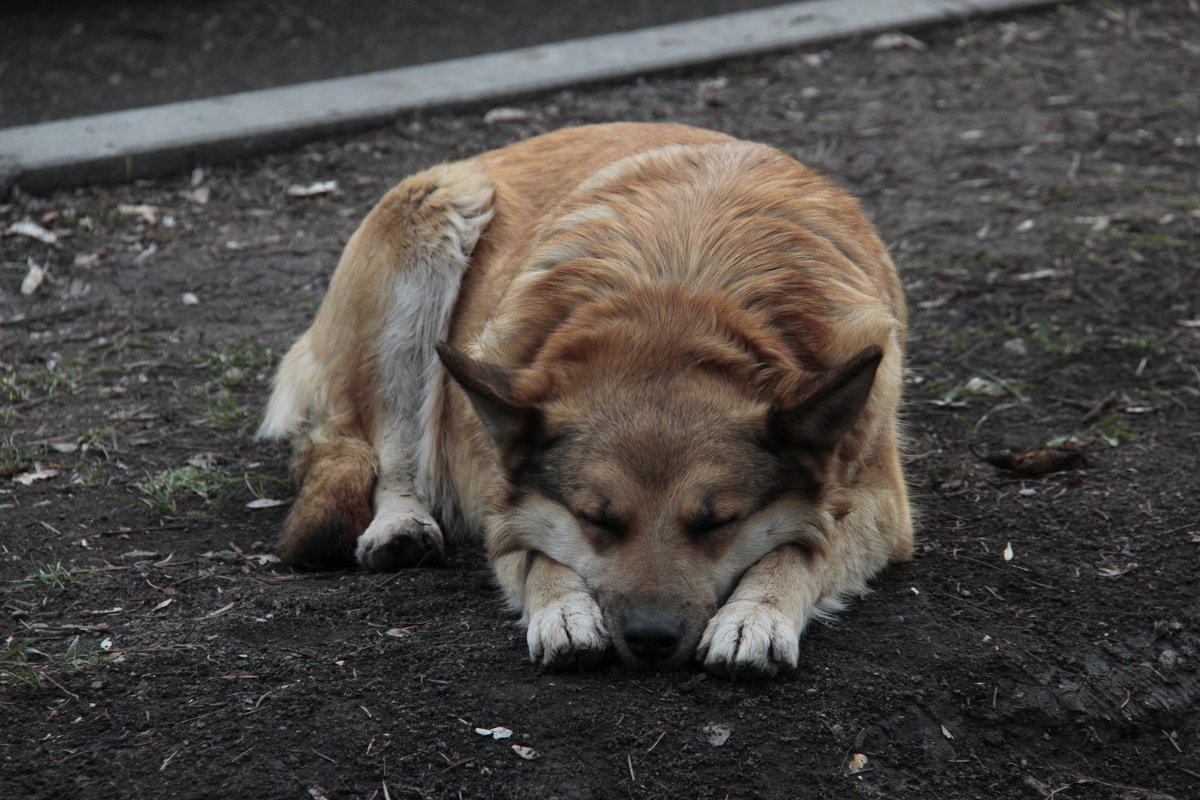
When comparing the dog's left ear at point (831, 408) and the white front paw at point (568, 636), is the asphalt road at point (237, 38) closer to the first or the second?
the white front paw at point (568, 636)

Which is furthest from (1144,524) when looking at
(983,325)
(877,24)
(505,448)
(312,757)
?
(877,24)

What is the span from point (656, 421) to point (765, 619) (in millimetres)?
655

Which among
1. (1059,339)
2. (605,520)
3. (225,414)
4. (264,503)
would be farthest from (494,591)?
(1059,339)

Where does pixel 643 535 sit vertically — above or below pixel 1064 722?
above

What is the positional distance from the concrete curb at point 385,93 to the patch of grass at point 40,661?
14.3 ft

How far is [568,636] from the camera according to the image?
3.26 metres

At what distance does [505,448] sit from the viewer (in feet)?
11.4

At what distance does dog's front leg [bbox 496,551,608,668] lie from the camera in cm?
326

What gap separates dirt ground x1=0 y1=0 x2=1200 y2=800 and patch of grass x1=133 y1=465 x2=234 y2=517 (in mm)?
17

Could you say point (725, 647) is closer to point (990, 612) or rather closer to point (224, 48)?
point (990, 612)

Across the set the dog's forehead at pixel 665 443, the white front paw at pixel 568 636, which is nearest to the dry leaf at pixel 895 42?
the dog's forehead at pixel 665 443

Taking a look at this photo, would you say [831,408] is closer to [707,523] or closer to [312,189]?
[707,523]

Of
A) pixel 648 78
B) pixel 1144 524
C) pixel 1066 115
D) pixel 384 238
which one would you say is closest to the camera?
pixel 1144 524

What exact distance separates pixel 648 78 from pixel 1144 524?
563 centimetres
